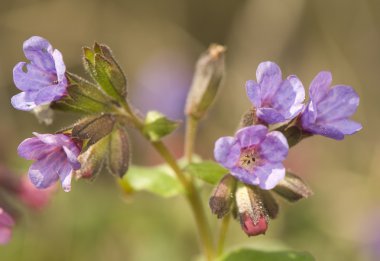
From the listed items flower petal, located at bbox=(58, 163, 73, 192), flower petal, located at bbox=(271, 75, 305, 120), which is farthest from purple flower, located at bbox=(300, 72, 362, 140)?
flower petal, located at bbox=(58, 163, 73, 192)

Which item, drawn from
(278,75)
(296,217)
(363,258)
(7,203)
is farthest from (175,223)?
(278,75)

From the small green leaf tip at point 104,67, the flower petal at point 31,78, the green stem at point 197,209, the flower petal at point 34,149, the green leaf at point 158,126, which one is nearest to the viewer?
the flower petal at point 34,149

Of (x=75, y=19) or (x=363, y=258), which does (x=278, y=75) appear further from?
(x=75, y=19)

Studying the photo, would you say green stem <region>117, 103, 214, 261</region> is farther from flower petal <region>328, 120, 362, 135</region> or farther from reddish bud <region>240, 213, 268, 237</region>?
flower petal <region>328, 120, 362, 135</region>

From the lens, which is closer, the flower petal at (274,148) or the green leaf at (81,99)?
the flower petal at (274,148)

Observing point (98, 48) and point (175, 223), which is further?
point (175, 223)

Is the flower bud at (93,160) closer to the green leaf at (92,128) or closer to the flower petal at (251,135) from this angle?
the green leaf at (92,128)

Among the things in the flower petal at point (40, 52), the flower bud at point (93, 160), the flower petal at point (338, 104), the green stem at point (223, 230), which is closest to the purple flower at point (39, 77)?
the flower petal at point (40, 52)

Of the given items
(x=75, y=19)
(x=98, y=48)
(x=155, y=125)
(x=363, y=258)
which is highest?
(x=98, y=48)

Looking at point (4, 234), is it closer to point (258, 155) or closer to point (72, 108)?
point (72, 108)
